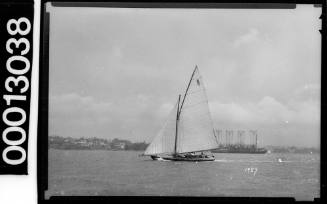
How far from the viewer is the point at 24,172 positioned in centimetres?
582

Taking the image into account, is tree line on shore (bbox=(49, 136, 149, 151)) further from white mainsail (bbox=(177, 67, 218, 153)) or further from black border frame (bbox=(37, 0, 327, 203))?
white mainsail (bbox=(177, 67, 218, 153))

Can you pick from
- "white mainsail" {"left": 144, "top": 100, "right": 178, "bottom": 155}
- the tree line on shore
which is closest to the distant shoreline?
the tree line on shore

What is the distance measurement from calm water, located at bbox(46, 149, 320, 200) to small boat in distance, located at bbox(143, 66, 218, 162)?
0.35 meters

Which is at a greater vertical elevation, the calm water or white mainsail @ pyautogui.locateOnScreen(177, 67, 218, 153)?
white mainsail @ pyautogui.locateOnScreen(177, 67, 218, 153)

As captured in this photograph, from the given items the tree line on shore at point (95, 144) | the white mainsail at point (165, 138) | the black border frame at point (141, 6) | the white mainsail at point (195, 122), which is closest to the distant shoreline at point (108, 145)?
the tree line on shore at point (95, 144)

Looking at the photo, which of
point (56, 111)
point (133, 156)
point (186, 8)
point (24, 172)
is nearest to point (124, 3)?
point (186, 8)

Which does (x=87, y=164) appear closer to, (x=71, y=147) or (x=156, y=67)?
(x=71, y=147)

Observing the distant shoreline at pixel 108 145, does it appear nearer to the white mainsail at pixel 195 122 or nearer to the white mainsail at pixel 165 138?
the white mainsail at pixel 165 138

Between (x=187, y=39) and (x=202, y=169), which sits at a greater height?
(x=187, y=39)

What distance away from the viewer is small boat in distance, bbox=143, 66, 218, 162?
21.7 feet

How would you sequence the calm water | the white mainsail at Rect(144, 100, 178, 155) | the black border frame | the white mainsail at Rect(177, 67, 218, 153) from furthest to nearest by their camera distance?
1. the white mainsail at Rect(144, 100, 178, 155)
2. the white mainsail at Rect(177, 67, 218, 153)
3. the calm water
4. the black border frame

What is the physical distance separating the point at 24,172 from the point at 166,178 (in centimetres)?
190

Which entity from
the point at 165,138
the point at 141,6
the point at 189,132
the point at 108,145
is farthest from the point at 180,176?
the point at 141,6

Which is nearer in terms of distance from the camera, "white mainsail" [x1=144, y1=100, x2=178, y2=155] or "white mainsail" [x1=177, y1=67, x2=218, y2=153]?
"white mainsail" [x1=177, y1=67, x2=218, y2=153]
